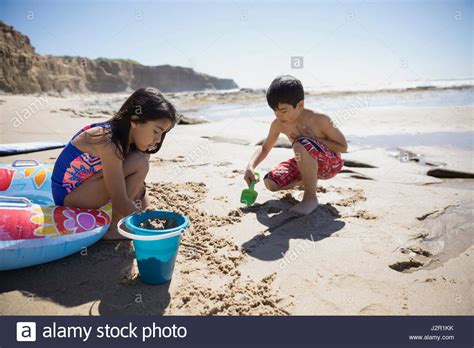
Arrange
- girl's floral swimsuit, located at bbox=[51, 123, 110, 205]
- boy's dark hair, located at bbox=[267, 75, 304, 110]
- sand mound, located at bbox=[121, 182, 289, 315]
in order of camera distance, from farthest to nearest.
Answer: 1. boy's dark hair, located at bbox=[267, 75, 304, 110]
2. girl's floral swimsuit, located at bbox=[51, 123, 110, 205]
3. sand mound, located at bbox=[121, 182, 289, 315]

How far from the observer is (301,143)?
2.82 meters

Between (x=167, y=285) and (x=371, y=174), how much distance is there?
2863mm

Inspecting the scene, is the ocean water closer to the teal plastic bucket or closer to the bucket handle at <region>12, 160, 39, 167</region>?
the bucket handle at <region>12, 160, 39, 167</region>

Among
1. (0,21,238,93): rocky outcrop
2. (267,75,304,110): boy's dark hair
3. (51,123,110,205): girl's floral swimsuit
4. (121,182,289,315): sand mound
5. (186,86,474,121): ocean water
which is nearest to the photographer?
(121,182,289,315): sand mound

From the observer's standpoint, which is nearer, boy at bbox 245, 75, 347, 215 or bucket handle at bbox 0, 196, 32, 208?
bucket handle at bbox 0, 196, 32, 208

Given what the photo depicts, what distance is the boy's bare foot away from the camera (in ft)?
8.93

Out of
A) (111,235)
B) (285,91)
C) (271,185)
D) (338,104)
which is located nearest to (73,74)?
(338,104)

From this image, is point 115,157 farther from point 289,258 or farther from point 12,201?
point 289,258

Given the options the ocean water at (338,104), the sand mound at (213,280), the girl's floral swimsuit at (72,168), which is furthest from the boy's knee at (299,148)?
the ocean water at (338,104)

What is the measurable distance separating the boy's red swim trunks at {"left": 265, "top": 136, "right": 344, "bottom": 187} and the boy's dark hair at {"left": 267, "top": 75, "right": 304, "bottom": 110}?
342 mm

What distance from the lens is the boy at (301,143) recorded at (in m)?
2.70

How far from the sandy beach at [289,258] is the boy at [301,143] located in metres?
0.17

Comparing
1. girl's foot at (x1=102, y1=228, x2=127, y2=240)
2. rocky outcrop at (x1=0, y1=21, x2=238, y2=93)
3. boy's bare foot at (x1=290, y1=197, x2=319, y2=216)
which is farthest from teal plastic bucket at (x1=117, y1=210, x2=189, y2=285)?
rocky outcrop at (x1=0, y1=21, x2=238, y2=93)

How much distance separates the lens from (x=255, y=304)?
1672 millimetres
